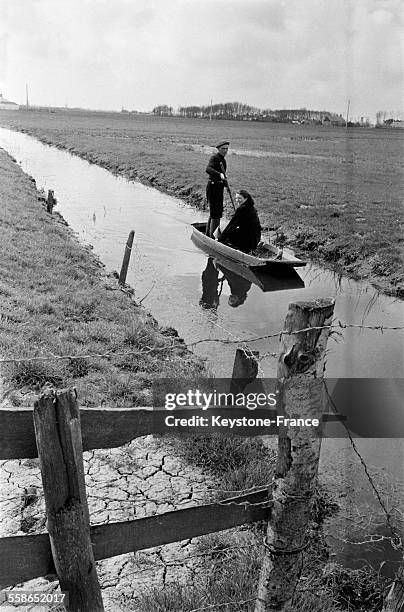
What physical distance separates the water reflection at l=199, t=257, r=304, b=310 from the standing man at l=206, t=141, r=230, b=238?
1746mm

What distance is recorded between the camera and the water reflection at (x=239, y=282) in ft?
41.2

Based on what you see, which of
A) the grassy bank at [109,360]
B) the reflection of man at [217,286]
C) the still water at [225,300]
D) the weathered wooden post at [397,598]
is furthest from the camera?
the reflection of man at [217,286]

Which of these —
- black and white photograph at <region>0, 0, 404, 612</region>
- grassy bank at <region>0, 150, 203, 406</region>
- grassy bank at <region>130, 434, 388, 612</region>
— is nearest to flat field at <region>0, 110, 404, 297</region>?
black and white photograph at <region>0, 0, 404, 612</region>

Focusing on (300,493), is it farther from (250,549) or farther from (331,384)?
(331,384)

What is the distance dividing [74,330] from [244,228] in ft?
21.7

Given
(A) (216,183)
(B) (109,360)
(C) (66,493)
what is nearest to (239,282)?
(A) (216,183)

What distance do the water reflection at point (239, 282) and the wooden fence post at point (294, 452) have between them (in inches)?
362

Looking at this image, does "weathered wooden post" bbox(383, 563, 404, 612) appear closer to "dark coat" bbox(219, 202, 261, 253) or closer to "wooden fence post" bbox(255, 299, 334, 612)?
"wooden fence post" bbox(255, 299, 334, 612)

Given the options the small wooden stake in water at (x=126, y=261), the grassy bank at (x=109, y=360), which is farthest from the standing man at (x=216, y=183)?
the small wooden stake in water at (x=126, y=261)

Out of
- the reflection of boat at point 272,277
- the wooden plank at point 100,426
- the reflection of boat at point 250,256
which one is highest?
the wooden plank at point 100,426

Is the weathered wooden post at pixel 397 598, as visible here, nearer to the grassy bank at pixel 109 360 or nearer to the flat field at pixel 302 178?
the grassy bank at pixel 109 360

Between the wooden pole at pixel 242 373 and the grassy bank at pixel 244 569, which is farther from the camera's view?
the wooden pole at pixel 242 373

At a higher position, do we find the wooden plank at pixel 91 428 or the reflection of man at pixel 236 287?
the wooden plank at pixel 91 428

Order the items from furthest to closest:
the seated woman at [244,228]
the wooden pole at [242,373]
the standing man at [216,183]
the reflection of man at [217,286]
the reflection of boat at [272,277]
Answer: the standing man at [216,183] < the seated woman at [244,228] < the reflection of boat at [272,277] < the reflection of man at [217,286] < the wooden pole at [242,373]
